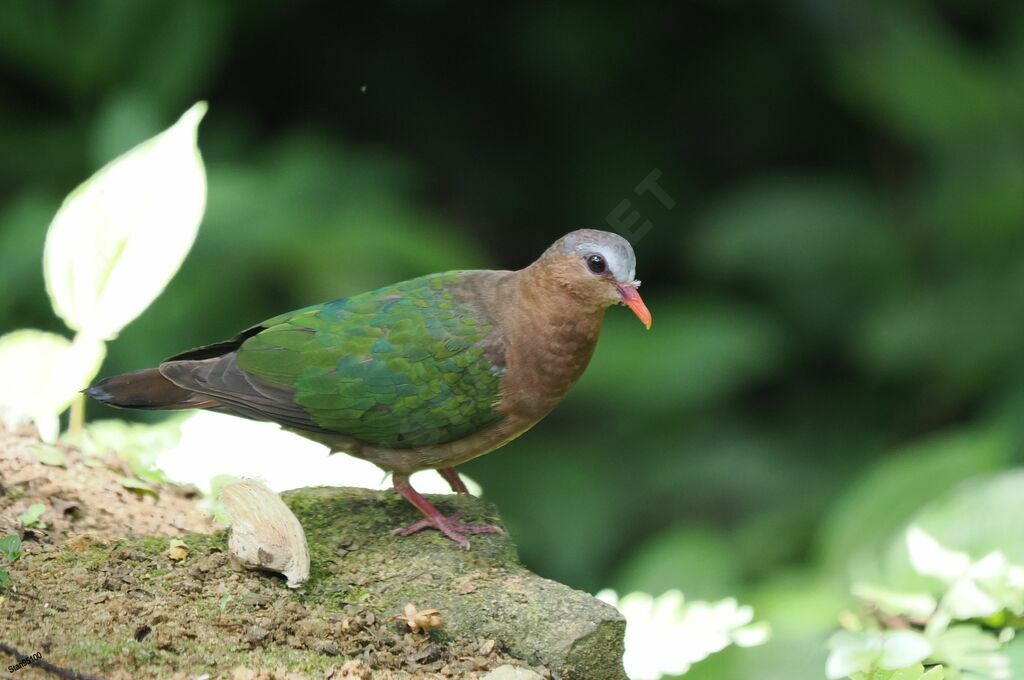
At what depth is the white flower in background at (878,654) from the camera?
7.80ft

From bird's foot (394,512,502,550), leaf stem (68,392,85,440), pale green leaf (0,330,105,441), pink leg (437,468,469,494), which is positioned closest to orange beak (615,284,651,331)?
bird's foot (394,512,502,550)

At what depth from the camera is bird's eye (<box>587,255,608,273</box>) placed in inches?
118

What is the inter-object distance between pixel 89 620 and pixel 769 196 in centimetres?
462

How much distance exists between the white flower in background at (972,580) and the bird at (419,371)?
2.89 ft

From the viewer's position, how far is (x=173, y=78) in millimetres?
Result: 5992

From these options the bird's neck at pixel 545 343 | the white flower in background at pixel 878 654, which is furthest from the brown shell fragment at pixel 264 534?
the white flower in background at pixel 878 654

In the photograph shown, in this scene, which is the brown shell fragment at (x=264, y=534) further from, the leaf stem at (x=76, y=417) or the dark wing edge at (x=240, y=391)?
the leaf stem at (x=76, y=417)

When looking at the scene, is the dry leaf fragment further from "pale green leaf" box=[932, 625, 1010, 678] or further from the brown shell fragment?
"pale green leaf" box=[932, 625, 1010, 678]

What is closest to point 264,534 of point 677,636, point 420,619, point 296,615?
point 296,615

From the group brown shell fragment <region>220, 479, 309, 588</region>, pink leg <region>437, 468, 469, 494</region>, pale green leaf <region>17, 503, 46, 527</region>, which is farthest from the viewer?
pink leg <region>437, 468, 469, 494</region>

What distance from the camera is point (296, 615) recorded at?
2.56 meters

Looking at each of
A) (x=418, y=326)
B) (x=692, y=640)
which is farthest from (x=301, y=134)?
(x=692, y=640)

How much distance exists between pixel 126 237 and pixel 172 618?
1290 mm

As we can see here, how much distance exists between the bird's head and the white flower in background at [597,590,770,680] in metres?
0.74
